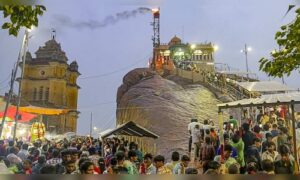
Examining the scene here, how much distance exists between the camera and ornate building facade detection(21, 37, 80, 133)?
4916 centimetres

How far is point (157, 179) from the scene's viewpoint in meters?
0.67

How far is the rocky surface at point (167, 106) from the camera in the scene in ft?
88.2

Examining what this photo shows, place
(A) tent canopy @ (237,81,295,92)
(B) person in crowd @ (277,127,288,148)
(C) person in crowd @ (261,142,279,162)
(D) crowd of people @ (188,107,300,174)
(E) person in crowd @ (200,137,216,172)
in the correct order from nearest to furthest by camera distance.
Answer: (D) crowd of people @ (188,107,300,174)
(C) person in crowd @ (261,142,279,162)
(B) person in crowd @ (277,127,288,148)
(E) person in crowd @ (200,137,216,172)
(A) tent canopy @ (237,81,295,92)

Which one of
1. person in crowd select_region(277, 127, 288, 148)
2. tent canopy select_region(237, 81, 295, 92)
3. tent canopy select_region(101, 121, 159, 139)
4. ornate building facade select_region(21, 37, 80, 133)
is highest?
ornate building facade select_region(21, 37, 80, 133)

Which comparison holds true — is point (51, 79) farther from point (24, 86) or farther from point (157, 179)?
point (157, 179)

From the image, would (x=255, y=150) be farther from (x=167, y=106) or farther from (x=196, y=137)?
(x=167, y=106)

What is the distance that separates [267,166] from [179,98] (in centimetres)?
2393

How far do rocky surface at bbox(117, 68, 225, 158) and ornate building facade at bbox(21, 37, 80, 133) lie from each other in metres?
19.0

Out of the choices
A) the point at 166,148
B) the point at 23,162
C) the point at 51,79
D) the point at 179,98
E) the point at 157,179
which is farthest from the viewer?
the point at 51,79

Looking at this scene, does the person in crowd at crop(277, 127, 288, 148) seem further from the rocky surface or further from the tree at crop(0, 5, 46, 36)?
the rocky surface

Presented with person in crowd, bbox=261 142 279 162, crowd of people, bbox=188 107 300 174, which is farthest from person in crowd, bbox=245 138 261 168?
person in crowd, bbox=261 142 279 162

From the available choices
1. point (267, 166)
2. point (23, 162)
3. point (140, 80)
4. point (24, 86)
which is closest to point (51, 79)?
point (24, 86)

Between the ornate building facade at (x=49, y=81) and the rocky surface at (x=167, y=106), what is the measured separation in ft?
62.5

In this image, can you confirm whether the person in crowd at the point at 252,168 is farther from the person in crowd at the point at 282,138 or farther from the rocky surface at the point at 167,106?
the rocky surface at the point at 167,106
